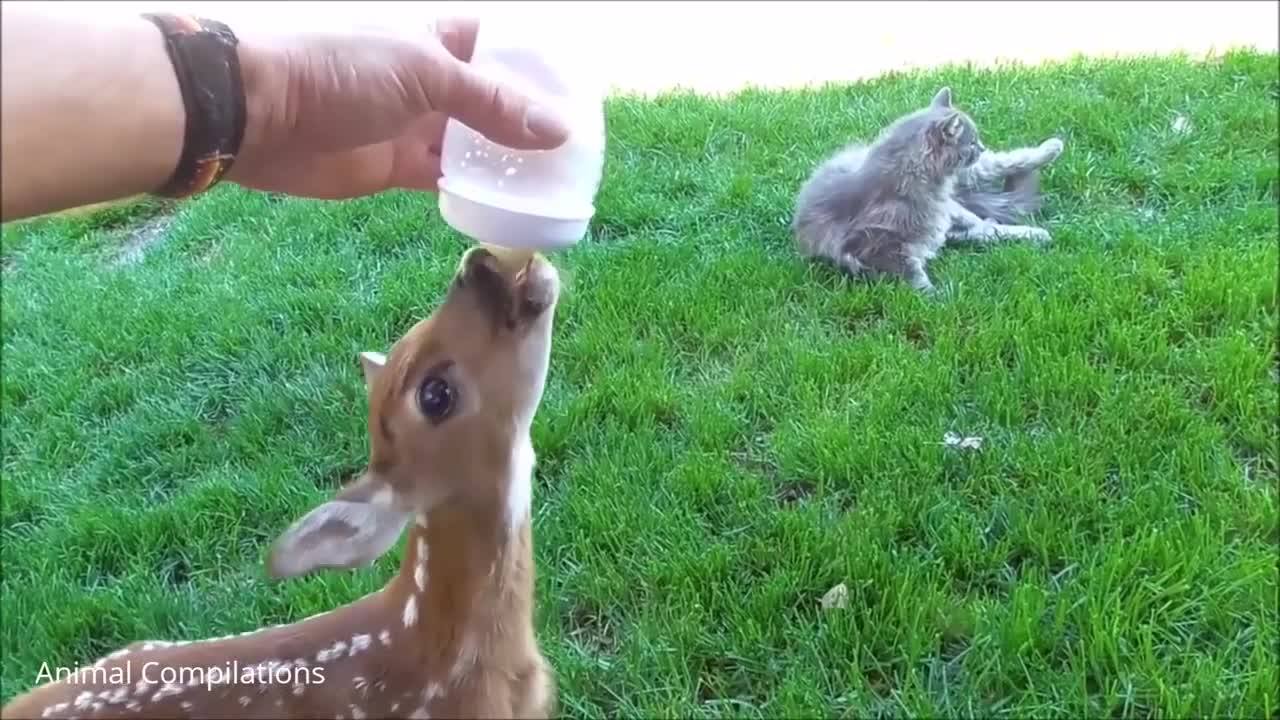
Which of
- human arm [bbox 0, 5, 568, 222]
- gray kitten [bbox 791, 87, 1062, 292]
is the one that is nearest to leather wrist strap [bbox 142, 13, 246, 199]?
human arm [bbox 0, 5, 568, 222]

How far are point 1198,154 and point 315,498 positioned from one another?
99.4 inches

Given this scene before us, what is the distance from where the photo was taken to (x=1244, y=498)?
2.63m

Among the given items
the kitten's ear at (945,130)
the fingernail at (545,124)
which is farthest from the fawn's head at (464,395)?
the kitten's ear at (945,130)

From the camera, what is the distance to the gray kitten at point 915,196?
142 inches

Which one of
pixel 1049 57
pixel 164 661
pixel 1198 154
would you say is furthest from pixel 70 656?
pixel 1049 57

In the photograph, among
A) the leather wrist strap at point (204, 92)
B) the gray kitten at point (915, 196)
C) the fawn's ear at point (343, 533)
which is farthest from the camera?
the gray kitten at point (915, 196)

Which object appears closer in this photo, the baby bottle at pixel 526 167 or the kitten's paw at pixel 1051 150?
the baby bottle at pixel 526 167

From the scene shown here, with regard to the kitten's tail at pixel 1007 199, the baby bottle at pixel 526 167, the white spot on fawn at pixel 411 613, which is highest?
the baby bottle at pixel 526 167

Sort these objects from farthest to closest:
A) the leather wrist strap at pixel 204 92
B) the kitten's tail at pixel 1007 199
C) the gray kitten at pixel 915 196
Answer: the kitten's tail at pixel 1007 199 < the gray kitten at pixel 915 196 < the leather wrist strap at pixel 204 92

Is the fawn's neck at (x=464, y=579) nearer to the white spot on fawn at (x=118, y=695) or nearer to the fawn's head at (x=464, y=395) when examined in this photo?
the fawn's head at (x=464, y=395)

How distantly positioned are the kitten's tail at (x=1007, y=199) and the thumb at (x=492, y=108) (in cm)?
224

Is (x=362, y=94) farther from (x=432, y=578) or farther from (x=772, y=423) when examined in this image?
(x=772, y=423)

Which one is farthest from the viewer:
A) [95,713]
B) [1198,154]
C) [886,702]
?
[1198,154]

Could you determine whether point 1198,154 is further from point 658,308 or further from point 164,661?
point 164,661
